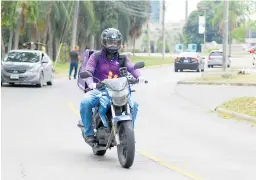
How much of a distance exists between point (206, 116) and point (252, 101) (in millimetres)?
1844

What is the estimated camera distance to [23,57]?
1191 inches

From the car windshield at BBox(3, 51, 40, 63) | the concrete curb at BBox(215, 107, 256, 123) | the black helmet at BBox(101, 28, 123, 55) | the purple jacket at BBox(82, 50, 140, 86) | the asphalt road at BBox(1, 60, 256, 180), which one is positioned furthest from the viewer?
the car windshield at BBox(3, 51, 40, 63)

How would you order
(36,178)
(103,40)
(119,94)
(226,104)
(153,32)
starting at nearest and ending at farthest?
(36,178)
(119,94)
(103,40)
(226,104)
(153,32)

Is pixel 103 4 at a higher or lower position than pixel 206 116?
higher

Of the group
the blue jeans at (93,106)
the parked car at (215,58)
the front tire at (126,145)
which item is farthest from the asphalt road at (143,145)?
the parked car at (215,58)

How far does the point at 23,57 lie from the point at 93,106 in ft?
66.4

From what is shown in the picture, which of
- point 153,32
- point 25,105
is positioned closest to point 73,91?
point 25,105

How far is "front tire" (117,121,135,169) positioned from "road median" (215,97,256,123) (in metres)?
7.18

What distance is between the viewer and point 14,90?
2714cm

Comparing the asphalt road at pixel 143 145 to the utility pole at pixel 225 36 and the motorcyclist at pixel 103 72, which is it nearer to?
the motorcyclist at pixel 103 72

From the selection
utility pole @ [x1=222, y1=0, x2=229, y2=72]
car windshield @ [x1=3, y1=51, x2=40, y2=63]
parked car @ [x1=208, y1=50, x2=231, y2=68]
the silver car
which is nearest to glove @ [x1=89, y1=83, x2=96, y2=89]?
the silver car

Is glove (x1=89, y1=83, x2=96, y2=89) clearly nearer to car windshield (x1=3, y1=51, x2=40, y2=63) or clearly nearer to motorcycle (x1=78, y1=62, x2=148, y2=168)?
motorcycle (x1=78, y1=62, x2=148, y2=168)

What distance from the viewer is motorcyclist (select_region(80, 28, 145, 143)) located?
1027 cm

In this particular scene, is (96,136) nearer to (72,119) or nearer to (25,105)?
(72,119)
